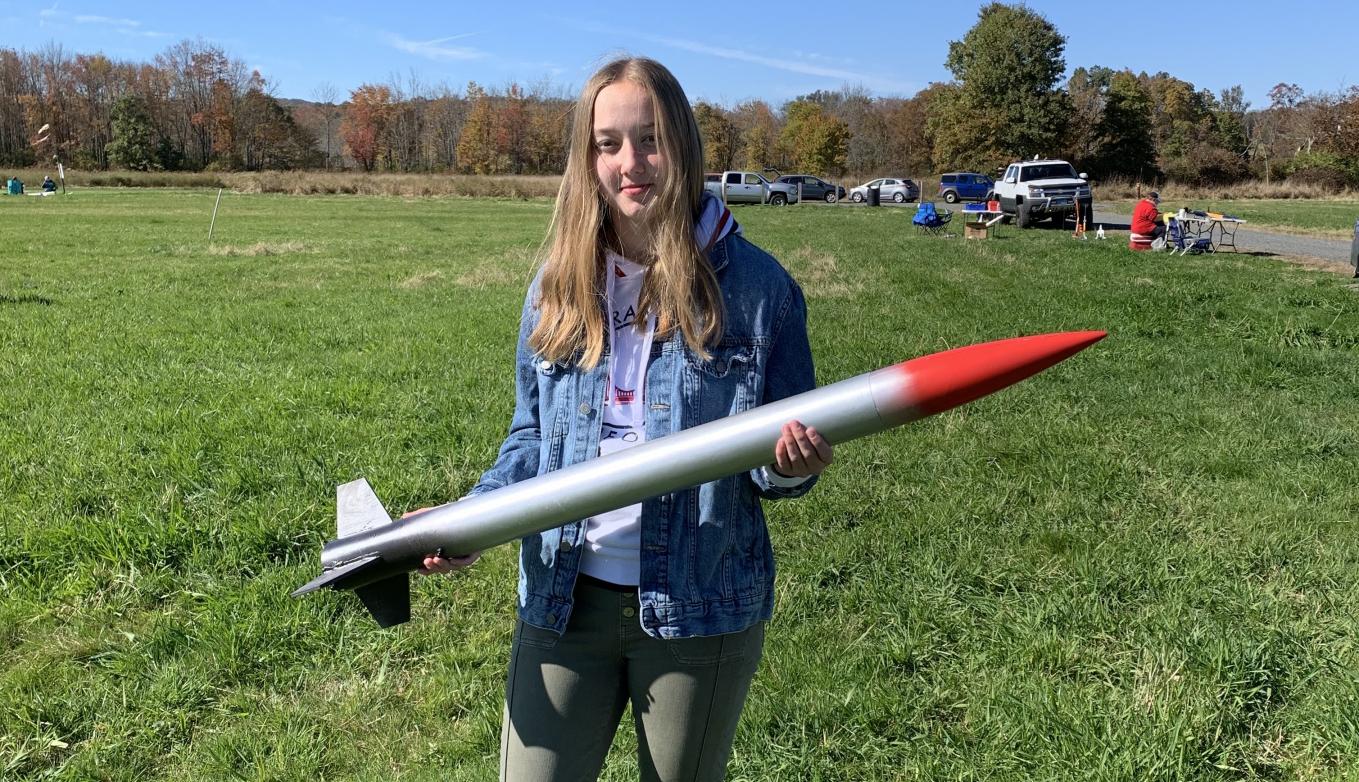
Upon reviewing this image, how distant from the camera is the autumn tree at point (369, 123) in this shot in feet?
377

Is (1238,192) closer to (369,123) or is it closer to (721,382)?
(721,382)

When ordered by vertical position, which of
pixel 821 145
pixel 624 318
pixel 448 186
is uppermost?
pixel 821 145

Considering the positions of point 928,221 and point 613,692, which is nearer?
point 613,692

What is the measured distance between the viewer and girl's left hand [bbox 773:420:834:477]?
6.65 feet

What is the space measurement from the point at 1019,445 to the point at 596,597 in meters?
5.85

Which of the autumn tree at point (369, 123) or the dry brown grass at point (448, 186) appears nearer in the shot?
the dry brown grass at point (448, 186)

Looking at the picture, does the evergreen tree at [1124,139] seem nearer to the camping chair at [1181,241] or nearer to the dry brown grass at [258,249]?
the camping chair at [1181,241]

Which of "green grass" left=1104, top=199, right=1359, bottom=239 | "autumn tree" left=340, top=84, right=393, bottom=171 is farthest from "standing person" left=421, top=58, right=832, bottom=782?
"autumn tree" left=340, top=84, right=393, bottom=171

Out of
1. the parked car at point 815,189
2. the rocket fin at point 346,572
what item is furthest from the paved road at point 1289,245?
the parked car at point 815,189

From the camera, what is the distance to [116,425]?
7.14m

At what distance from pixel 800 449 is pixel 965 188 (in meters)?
55.7

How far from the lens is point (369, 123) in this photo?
114938 millimetres

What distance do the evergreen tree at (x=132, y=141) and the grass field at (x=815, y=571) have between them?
9845cm

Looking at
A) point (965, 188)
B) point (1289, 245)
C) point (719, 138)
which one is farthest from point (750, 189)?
point (719, 138)
